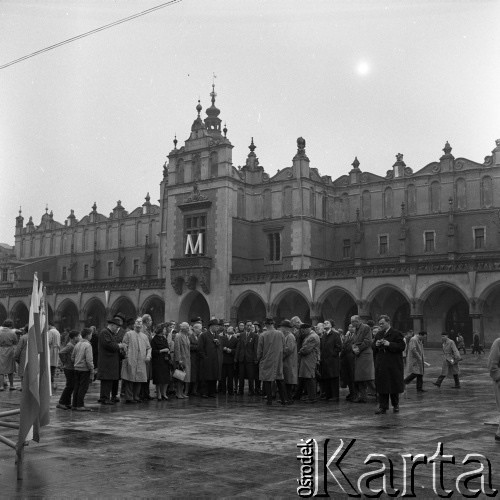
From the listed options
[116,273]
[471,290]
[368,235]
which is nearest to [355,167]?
[368,235]

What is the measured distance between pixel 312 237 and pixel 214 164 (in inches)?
311

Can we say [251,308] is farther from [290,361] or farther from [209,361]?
[290,361]

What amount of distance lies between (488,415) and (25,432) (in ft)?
26.3

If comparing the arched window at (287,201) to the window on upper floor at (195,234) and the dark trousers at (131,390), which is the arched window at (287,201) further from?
the dark trousers at (131,390)

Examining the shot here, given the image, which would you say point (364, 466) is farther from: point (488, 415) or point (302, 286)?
point (302, 286)

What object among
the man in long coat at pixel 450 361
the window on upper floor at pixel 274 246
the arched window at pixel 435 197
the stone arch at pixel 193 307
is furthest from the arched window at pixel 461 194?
the man in long coat at pixel 450 361

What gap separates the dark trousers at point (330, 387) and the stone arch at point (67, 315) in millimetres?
39969

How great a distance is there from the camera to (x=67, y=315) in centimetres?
5516

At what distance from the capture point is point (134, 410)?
12.2 meters

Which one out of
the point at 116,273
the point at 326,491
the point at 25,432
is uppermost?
the point at 116,273

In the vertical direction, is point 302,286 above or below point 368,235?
below

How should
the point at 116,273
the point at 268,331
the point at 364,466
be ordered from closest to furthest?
the point at 364,466 → the point at 268,331 → the point at 116,273

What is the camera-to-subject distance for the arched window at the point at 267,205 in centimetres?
4434

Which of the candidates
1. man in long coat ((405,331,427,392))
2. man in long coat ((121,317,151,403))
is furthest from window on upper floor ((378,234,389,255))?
man in long coat ((121,317,151,403))
